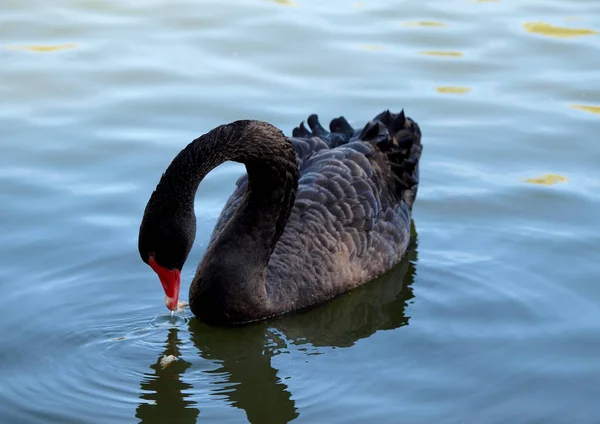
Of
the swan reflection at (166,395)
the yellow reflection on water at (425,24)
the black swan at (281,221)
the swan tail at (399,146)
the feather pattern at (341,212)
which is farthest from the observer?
the yellow reflection on water at (425,24)

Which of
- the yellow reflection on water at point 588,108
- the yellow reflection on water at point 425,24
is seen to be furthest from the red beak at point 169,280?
the yellow reflection on water at point 425,24

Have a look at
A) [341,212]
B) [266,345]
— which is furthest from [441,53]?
[266,345]

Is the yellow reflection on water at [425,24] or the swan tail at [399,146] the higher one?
the yellow reflection on water at [425,24]

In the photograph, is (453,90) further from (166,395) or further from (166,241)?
→ (166,395)

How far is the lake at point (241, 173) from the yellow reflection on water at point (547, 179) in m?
0.02

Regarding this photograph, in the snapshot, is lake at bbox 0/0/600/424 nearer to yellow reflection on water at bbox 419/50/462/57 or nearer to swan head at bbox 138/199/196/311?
yellow reflection on water at bbox 419/50/462/57

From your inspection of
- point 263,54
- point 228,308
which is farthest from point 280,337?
point 263,54

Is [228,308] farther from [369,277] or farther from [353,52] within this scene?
[353,52]

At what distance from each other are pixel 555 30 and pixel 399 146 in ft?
14.3

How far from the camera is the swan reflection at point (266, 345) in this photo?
20.6ft

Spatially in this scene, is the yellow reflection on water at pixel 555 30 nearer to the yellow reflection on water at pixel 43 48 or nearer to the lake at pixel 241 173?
the lake at pixel 241 173

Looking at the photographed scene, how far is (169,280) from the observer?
6688 millimetres

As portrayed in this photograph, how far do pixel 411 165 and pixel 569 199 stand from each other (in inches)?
49.4

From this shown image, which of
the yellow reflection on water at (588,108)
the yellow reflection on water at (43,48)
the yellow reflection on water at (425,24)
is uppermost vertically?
the yellow reflection on water at (425,24)
